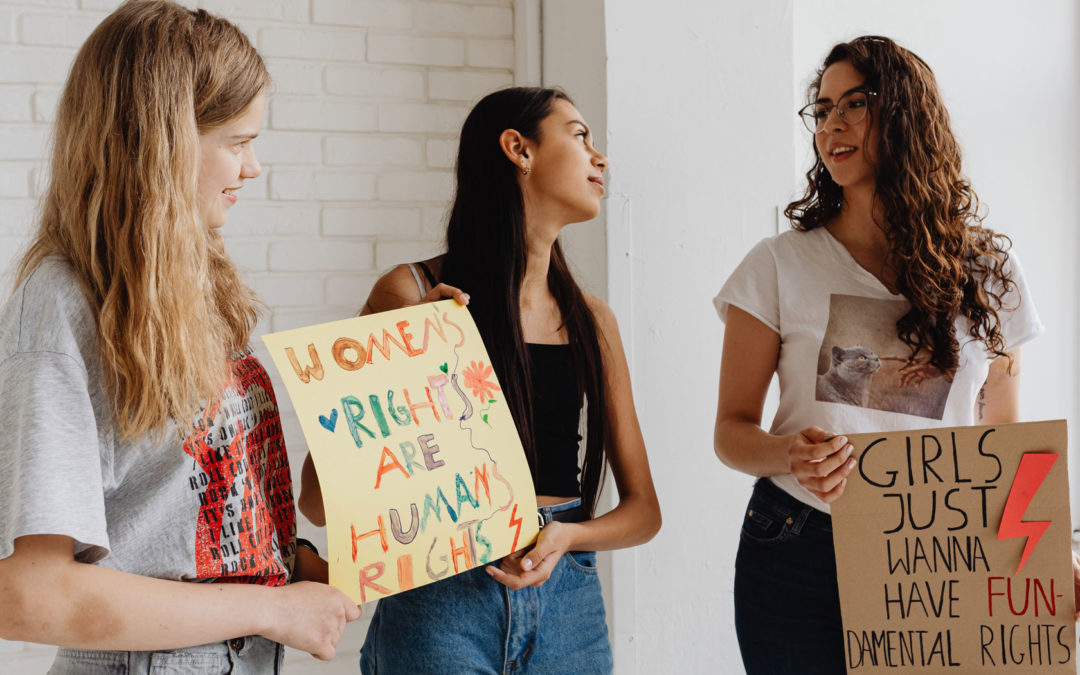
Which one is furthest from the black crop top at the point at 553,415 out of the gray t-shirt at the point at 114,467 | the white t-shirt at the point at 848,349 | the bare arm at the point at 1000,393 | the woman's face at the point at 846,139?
the bare arm at the point at 1000,393

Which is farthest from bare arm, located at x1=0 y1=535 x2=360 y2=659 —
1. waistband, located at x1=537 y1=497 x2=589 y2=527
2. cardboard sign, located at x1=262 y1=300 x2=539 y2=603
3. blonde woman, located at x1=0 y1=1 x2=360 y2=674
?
waistband, located at x1=537 y1=497 x2=589 y2=527

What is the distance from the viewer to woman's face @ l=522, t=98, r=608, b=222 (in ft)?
4.50

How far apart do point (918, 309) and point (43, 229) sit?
1.16 meters

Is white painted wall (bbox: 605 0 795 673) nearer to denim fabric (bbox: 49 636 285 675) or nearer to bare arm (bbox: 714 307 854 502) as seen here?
bare arm (bbox: 714 307 854 502)

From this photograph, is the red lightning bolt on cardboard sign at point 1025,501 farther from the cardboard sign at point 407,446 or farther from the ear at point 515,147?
the ear at point 515,147

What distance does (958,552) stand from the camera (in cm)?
118

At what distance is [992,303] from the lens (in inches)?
54.2

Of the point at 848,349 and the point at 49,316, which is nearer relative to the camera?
the point at 49,316

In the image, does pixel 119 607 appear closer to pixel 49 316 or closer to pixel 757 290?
pixel 49 316

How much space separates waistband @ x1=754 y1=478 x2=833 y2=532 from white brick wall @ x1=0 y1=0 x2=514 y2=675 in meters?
1.07

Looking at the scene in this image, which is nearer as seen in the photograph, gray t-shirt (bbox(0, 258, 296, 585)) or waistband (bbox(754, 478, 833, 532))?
gray t-shirt (bbox(0, 258, 296, 585))

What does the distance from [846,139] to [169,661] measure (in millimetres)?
1196

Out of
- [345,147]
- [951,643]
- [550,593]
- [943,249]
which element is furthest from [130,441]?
[345,147]

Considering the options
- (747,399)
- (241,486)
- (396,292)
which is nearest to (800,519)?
(747,399)
